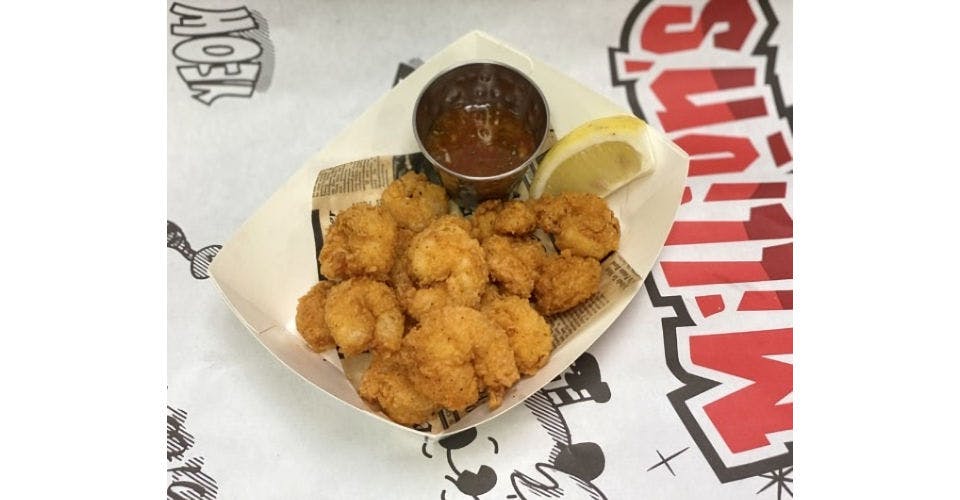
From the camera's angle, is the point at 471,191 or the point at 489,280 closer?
the point at 489,280

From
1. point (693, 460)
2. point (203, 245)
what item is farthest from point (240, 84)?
point (693, 460)

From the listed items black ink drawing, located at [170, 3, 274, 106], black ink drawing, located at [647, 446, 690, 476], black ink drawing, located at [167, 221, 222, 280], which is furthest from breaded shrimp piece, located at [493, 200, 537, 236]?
black ink drawing, located at [170, 3, 274, 106]

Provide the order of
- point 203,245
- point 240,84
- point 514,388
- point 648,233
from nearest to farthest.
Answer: point 514,388 < point 648,233 < point 203,245 < point 240,84

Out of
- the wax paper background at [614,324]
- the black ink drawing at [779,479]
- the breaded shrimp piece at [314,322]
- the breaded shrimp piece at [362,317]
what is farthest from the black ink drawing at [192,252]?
the black ink drawing at [779,479]

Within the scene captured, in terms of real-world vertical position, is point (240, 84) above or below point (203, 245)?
above

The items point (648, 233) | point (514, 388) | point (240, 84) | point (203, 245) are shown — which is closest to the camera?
point (514, 388)

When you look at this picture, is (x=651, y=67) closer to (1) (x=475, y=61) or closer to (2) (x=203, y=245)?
(1) (x=475, y=61)

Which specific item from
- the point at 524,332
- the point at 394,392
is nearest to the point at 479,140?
the point at 524,332
